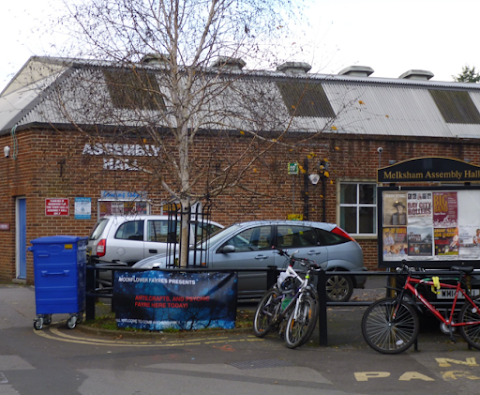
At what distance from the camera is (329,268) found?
1214 cm

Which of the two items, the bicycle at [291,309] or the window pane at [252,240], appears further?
the window pane at [252,240]

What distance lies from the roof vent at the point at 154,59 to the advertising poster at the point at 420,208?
4.16 meters

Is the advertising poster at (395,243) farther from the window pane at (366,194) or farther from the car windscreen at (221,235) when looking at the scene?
the window pane at (366,194)

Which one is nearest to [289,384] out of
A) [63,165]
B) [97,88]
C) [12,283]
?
[97,88]

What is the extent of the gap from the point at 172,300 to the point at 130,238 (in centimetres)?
497

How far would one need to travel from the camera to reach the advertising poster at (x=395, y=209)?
9062 millimetres

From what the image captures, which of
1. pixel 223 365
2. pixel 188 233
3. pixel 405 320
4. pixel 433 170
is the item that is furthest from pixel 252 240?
pixel 223 365

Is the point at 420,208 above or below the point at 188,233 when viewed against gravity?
above

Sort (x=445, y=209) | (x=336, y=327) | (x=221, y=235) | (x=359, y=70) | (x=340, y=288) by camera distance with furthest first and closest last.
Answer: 1. (x=359, y=70)
2. (x=340, y=288)
3. (x=221, y=235)
4. (x=336, y=327)
5. (x=445, y=209)

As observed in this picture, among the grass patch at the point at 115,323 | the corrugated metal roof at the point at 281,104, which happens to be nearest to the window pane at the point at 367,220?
the corrugated metal roof at the point at 281,104

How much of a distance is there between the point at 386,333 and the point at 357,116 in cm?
1207

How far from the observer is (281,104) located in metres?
9.84

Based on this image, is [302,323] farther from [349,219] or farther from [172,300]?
→ [349,219]

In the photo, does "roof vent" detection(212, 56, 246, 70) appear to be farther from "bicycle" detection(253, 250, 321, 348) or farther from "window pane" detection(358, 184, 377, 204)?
"window pane" detection(358, 184, 377, 204)
